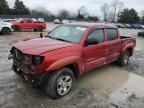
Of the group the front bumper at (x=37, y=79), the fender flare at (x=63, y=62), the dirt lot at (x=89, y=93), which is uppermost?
the fender flare at (x=63, y=62)

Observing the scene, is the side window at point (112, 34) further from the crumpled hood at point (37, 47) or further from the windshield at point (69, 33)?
the crumpled hood at point (37, 47)

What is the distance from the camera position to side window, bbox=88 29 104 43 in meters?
5.02

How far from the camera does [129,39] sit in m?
7.07

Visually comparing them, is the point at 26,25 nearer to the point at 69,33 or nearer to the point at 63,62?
the point at 69,33

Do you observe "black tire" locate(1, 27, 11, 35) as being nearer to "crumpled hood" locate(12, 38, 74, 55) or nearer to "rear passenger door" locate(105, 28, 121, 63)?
"rear passenger door" locate(105, 28, 121, 63)

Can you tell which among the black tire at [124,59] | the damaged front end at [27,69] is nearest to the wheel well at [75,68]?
the damaged front end at [27,69]

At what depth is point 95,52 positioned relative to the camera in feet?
16.5

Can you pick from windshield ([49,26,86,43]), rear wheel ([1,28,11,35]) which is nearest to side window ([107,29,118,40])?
windshield ([49,26,86,43])

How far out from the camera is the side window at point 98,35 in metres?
5.02

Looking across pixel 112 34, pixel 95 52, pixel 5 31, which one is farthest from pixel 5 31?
pixel 95 52

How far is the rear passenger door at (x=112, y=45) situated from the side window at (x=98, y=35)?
0.29 meters

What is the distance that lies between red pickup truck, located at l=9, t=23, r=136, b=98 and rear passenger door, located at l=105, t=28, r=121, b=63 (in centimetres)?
2

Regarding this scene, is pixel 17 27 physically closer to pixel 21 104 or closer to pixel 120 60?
pixel 120 60

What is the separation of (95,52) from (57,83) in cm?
161
